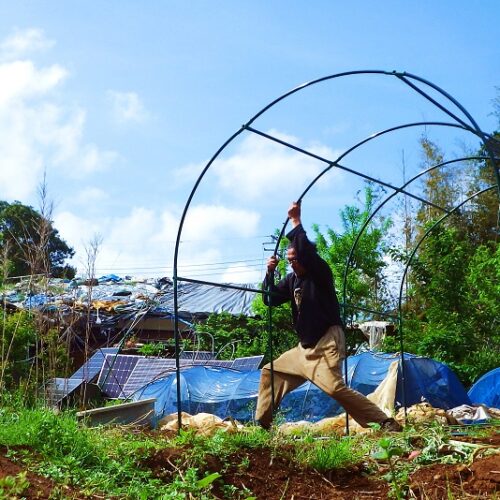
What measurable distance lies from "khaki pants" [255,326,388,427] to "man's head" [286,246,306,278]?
48 centimetres

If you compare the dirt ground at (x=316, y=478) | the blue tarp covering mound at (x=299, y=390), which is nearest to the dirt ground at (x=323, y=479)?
the dirt ground at (x=316, y=478)

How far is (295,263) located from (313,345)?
632 millimetres

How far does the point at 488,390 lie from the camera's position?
952 cm

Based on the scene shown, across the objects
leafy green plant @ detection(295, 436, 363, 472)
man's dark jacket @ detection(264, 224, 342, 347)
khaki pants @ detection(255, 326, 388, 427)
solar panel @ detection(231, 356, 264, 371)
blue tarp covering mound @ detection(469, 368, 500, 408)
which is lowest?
blue tarp covering mound @ detection(469, 368, 500, 408)

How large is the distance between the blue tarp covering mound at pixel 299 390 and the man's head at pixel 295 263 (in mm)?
2856

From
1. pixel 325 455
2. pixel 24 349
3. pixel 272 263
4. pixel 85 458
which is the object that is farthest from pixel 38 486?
pixel 24 349

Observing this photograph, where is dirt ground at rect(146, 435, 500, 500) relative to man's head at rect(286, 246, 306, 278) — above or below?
below

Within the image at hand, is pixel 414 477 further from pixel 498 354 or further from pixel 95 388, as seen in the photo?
pixel 498 354

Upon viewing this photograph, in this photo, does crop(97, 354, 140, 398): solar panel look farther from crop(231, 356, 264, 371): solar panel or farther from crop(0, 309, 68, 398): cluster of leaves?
crop(0, 309, 68, 398): cluster of leaves

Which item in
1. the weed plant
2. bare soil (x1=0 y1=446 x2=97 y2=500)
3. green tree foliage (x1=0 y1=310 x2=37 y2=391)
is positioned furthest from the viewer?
green tree foliage (x1=0 y1=310 x2=37 y2=391)

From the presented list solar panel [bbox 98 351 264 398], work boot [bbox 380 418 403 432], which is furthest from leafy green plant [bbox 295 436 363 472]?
solar panel [bbox 98 351 264 398]

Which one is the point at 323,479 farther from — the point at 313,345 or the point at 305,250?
the point at 305,250

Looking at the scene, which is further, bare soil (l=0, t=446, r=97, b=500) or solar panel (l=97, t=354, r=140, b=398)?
solar panel (l=97, t=354, r=140, b=398)

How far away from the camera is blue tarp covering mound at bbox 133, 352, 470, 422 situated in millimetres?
8328
